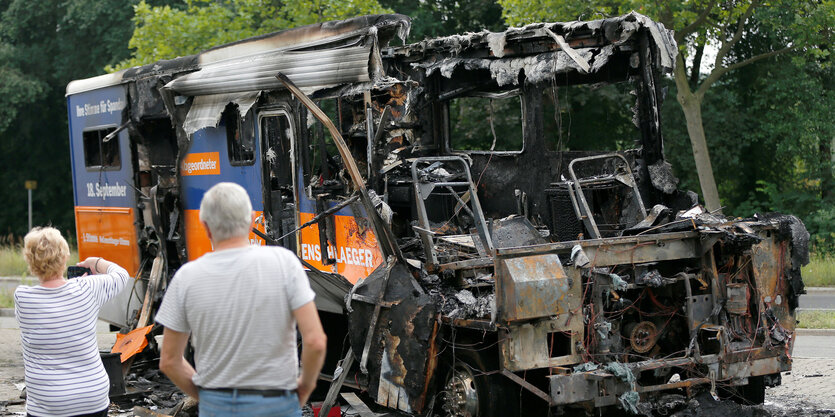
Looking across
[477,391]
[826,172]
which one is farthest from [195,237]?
[826,172]

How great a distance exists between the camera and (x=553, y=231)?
848 cm

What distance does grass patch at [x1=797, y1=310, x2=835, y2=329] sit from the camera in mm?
12109

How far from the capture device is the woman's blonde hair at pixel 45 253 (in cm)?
471

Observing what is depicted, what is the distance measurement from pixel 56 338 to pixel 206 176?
18.3ft

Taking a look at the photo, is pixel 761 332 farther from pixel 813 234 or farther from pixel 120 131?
pixel 813 234

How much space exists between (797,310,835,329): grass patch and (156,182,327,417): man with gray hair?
9791mm

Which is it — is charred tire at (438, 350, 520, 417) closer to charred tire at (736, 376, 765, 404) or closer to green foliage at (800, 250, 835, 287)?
charred tire at (736, 376, 765, 404)

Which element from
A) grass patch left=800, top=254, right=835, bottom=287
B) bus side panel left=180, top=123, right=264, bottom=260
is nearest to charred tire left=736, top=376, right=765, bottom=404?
bus side panel left=180, top=123, right=264, bottom=260

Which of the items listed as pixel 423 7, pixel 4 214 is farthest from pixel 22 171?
pixel 423 7

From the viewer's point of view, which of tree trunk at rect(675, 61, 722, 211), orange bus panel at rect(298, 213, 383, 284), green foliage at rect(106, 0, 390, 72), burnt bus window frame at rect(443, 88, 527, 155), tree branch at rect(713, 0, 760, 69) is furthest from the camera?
green foliage at rect(106, 0, 390, 72)

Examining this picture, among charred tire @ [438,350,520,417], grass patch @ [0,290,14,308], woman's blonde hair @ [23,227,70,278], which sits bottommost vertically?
grass patch @ [0,290,14,308]

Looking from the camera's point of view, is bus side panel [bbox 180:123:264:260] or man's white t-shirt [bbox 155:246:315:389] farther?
bus side panel [bbox 180:123:264:260]

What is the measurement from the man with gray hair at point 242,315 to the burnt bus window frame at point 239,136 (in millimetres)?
5504

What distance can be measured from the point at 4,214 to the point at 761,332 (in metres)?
34.4
